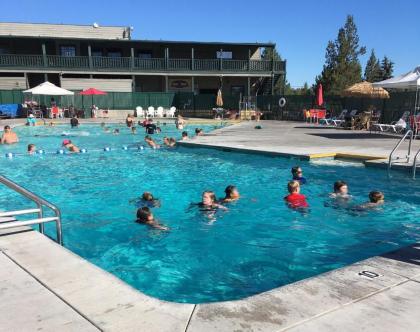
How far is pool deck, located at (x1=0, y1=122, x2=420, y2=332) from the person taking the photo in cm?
284

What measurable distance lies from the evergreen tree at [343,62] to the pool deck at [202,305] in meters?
42.3

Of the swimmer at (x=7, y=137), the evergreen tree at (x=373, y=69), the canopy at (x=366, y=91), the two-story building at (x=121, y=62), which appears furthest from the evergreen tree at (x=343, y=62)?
the swimmer at (x=7, y=137)

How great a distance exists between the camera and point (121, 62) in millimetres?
35594

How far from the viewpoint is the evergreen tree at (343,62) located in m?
44.3

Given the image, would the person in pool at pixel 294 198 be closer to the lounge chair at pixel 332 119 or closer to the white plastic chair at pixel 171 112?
the lounge chair at pixel 332 119

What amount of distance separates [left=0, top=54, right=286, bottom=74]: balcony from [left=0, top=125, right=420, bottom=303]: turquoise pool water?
22579mm

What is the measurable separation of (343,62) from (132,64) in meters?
22.7

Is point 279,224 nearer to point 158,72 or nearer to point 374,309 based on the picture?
A: point 374,309

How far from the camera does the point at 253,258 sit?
19.5 ft

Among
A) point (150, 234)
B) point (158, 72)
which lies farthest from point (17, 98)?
point (150, 234)

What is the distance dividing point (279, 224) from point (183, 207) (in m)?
2.16

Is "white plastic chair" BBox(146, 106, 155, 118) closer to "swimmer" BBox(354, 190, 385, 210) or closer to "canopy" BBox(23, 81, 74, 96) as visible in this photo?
"canopy" BBox(23, 81, 74, 96)

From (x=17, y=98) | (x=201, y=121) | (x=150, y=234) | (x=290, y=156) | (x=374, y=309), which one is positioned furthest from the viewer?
(x=17, y=98)

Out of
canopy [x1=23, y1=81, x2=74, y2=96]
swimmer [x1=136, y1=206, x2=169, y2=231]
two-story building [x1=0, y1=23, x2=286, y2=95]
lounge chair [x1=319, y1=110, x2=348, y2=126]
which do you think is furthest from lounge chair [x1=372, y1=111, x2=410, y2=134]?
canopy [x1=23, y1=81, x2=74, y2=96]
